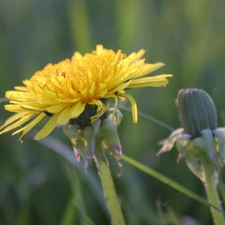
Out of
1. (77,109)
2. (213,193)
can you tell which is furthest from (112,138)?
(213,193)

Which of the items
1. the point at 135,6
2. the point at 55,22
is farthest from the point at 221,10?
the point at 55,22

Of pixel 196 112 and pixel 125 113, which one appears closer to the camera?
pixel 196 112

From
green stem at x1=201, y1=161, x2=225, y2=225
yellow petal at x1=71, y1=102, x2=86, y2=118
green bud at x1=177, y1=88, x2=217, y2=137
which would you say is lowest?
green stem at x1=201, y1=161, x2=225, y2=225

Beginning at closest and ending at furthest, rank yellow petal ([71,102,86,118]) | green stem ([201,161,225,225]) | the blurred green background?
1. yellow petal ([71,102,86,118])
2. green stem ([201,161,225,225])
3. the blurred green background

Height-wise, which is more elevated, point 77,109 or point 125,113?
point 77,109

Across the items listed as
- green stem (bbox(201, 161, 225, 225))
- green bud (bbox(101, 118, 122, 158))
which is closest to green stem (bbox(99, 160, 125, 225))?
green bud (bbox(101, 118, 122, 158))

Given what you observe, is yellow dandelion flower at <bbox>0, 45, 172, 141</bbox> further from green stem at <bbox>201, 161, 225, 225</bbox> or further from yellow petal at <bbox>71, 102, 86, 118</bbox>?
green stem at <bbox>201, 161, 225, 225</bbox>

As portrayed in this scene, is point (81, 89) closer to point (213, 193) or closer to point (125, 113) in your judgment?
point (213, 193)
